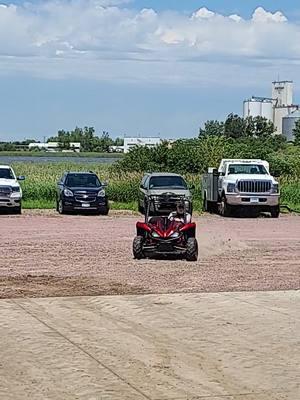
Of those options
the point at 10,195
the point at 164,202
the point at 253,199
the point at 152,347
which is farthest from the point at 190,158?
the point at 152,347

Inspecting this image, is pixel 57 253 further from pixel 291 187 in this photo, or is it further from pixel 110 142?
pixel 110 142

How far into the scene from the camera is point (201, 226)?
2888 centimetres

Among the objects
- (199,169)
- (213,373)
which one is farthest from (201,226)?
(199,169)

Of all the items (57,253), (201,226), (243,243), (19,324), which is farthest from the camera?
(201,226)

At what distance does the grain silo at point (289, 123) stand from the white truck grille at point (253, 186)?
9172 cm

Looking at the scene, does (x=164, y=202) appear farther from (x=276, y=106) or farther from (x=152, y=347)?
(x=276, y=106)

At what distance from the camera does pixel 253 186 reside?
114ft

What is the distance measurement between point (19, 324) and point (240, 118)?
343 feet

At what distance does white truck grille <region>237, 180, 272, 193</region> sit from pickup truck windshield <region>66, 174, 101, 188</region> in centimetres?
554

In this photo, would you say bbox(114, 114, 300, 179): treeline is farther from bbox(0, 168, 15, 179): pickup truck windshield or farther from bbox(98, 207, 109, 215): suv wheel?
bbox(98, 207, 109, 215): suv wheel

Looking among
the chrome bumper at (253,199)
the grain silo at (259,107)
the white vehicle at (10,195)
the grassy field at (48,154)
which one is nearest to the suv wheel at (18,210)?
the white vehicle at (10,195)

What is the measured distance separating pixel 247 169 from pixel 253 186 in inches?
69.7

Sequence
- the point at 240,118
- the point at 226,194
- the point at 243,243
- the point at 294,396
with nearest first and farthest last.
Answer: the point at 294,396, the point at 243,243, the point at 226,194, the point at 240,118

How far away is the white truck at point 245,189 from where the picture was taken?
34.6 meters
